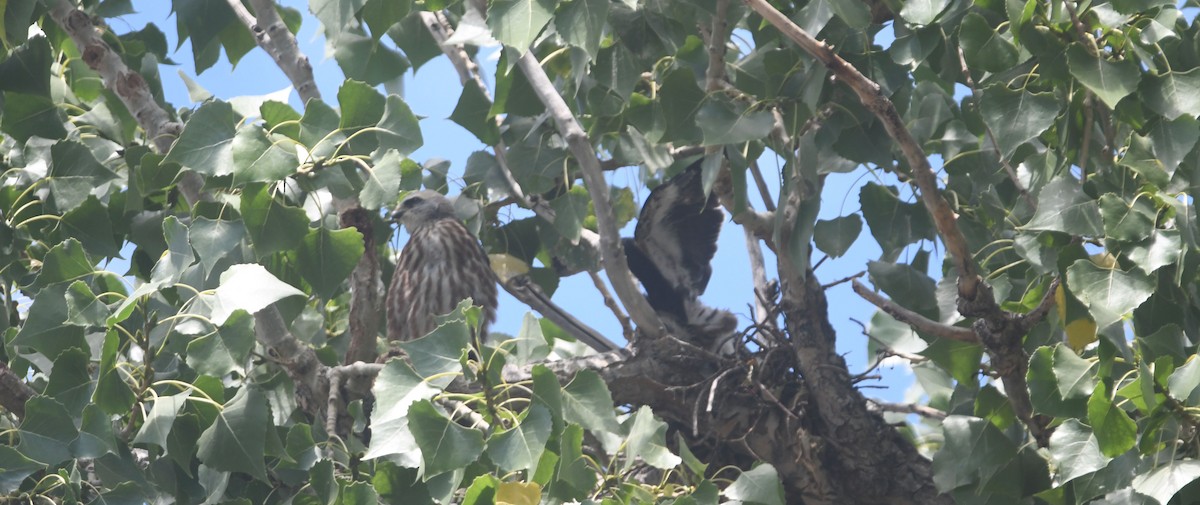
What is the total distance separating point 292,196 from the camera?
9.74 feet

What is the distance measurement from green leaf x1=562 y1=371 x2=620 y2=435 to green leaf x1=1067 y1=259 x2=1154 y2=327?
859mm

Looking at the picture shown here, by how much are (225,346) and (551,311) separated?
6.39 ft

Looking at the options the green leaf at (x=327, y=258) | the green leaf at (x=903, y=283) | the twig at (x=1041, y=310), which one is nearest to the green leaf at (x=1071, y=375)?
the twig at (x=1041, y=310)

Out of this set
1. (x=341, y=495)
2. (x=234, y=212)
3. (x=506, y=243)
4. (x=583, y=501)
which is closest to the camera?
(x=583, y=501)

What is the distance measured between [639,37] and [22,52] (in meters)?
1.53

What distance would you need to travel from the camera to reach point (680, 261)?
395 centimetres

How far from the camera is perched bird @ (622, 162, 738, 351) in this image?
12.7ft

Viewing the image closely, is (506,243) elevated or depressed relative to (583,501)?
elevated

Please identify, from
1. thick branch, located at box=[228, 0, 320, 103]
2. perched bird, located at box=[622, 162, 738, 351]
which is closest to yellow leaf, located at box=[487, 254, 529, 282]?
perched bird, located at box=[622, 162, 738, 351]

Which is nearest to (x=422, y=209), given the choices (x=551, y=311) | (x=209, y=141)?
(x=551, y=311)

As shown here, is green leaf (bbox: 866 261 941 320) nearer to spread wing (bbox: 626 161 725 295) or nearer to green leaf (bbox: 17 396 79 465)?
spread wing (bbox: 626 161 725 295)

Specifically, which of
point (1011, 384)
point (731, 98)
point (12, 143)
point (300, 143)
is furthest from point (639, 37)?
point (12, 143)

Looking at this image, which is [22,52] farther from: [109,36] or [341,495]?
[341,495]

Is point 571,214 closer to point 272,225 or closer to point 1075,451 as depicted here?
point 272,225
